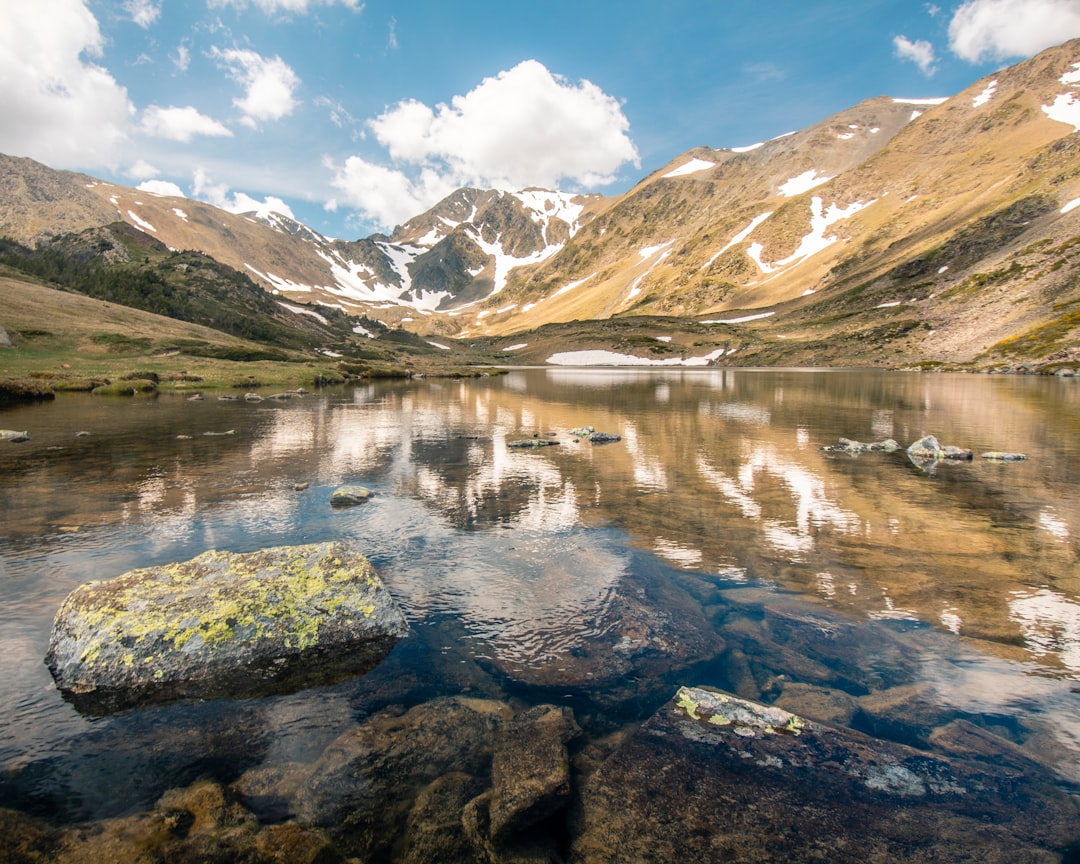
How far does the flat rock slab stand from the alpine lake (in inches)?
4.0

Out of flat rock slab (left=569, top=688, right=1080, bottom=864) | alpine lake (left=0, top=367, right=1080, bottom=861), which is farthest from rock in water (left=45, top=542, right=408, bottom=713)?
flat rock slab (left=569, top=688, right=1080, bottom=864)

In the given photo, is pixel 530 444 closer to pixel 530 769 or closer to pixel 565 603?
pixel 565 603

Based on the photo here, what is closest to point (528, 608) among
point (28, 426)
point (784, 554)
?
point (784, 554)

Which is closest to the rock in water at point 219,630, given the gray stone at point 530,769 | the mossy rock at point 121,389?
the gray stone at point 530,769

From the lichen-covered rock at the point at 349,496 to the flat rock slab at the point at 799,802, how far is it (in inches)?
505

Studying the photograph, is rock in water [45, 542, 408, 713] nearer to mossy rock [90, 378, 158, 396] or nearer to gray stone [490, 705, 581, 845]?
gray stone [490, 705, 581, 845]

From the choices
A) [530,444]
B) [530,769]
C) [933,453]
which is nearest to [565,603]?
[530,769]

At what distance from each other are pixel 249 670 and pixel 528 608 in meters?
4.73

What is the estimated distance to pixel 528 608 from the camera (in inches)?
407

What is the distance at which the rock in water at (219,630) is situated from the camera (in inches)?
304

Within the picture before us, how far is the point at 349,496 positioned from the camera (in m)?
17.4

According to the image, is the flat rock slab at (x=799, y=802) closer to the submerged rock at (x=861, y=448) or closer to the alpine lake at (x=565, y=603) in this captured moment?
the alpine lake at (x=565, y=603)

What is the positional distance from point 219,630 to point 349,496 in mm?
9107

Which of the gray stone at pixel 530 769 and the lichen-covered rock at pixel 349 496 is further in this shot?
the lichen-covered rock at pixel 349 496
